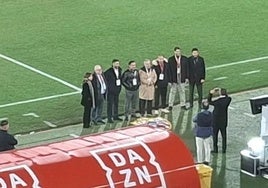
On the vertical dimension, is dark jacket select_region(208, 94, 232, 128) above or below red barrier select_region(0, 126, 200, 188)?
below

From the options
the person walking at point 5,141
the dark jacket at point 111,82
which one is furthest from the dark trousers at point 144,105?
the person walking at point 5,141

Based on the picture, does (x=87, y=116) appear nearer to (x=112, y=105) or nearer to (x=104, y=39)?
(x=112, y=105)

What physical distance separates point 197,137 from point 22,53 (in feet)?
32.8

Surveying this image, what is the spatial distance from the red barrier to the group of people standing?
645 cm

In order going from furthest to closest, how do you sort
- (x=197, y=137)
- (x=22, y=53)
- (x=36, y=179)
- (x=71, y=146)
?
1. (x=22, y=53)
2. (x=197, y=137)
3. (x=71, y=146)
4. (x=36, y=179)

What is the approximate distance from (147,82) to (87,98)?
1516mm

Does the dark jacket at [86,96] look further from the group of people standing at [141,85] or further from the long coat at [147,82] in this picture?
the long coat at [147,82]

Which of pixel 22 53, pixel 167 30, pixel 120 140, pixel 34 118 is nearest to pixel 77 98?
pixel 34 118

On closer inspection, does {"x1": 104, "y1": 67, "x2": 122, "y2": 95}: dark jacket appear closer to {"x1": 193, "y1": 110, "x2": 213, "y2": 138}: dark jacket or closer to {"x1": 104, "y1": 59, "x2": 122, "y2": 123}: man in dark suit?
{"x1": 104, "y1": 59, "x2": 122, "y2": 123}: man in dark suit

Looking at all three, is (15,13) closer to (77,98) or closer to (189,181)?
A: (77,98)

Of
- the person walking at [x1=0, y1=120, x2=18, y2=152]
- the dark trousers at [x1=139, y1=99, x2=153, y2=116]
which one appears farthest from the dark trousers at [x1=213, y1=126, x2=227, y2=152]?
the person walking at [x1=0, y1=120, x2=18, y2=152]

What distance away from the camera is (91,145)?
14.6m

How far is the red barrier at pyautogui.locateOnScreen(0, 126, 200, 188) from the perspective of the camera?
44.5ft

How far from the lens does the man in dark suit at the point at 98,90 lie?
21875 mm
